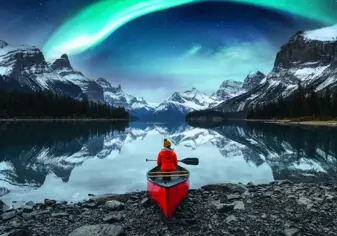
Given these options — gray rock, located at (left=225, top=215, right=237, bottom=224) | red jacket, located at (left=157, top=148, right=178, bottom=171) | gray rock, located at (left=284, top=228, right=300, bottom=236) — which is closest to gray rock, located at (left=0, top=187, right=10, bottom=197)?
red jacket, located at (left=157, top=148, right=178, bottom=171)

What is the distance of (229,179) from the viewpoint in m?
24.3

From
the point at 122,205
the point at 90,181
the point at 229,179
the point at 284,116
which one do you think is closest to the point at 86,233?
the point at 122,205

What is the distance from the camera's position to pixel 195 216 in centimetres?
1370

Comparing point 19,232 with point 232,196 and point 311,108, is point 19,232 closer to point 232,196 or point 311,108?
point 232,196

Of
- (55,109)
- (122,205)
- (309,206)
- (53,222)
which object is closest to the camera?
(53,222)

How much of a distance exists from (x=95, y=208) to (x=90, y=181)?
8.51 metres

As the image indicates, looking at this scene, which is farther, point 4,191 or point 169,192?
point 4,191

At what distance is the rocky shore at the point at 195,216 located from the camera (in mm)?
11875

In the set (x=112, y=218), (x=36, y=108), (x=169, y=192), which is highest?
(x=36, y=108)

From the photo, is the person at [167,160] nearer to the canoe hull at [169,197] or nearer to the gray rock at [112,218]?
the canoe hull at [169,197]

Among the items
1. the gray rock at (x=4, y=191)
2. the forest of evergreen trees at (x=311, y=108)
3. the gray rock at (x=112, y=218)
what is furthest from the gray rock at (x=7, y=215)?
the forest of evergreen trees at (x=311, y=108)

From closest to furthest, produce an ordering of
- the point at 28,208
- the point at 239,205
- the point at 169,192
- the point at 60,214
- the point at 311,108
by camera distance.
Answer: the point at 169,192 < the point at 60,214 < the point at 239,205 < the point at 28,208 < the point at 311,108

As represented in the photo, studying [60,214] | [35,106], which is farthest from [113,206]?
[35,106]

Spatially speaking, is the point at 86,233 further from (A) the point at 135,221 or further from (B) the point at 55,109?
(B) the point at 55,109
